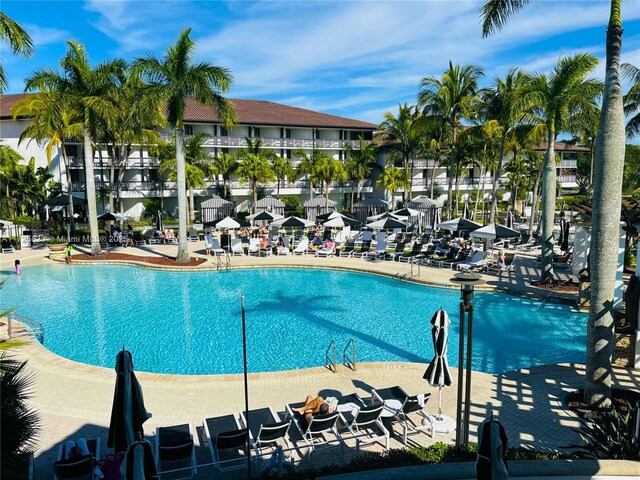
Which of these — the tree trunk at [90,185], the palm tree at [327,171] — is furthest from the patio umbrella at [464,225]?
the tree trunk at [90,185]

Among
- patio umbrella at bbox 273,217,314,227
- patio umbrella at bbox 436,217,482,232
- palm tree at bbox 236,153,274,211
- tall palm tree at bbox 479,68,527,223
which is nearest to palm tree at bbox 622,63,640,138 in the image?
tall palm tree at bbox 479,68,527,223

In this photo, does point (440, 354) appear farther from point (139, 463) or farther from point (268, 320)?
point (268, 320)

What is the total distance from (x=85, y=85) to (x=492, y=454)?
26.3 meters

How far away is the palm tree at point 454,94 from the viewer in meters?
29.1

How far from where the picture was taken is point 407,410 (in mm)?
8477

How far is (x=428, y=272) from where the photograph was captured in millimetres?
21578

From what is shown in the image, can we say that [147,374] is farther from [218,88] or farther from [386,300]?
[218,88]

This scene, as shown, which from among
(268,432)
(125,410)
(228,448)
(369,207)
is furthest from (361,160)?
(125,410)

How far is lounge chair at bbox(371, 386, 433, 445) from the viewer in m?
8.28

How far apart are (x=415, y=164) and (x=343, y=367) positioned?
44.5 metres

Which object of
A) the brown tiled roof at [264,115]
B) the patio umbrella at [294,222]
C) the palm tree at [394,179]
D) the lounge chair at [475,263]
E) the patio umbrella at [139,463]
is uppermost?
the brown tiled roof at [264,115]

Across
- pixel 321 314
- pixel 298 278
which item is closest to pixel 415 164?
pixel 298 278

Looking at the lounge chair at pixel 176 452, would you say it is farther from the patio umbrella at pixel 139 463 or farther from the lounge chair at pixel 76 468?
the patio umbrella at pixel 139 463

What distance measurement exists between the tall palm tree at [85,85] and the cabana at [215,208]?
394 inches
